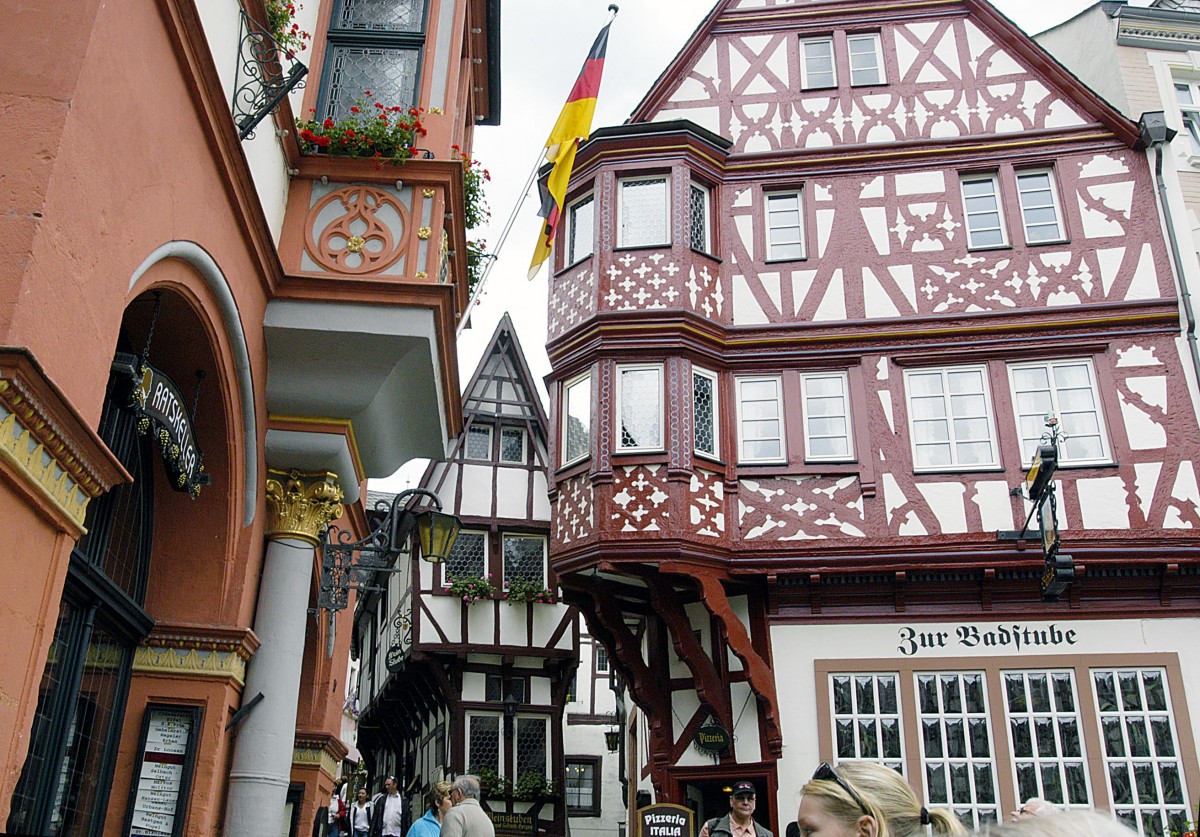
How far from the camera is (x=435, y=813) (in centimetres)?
977

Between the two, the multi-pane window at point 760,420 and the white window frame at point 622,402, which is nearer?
the white window frame at point 622,402

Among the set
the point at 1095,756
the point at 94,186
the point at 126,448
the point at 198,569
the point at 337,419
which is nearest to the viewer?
the point at 94,186

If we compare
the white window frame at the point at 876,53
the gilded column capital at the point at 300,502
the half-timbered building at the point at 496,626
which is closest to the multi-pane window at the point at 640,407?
the white window frame at the point at 876,53

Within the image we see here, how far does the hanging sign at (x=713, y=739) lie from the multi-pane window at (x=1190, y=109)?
1055cm

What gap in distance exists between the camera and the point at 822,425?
15.1 meters

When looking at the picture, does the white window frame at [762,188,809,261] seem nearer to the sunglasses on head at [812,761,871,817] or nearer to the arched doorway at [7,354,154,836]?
the arched doorway at [7,354,154,836]

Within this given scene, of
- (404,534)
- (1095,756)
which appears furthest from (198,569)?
(1095,756)

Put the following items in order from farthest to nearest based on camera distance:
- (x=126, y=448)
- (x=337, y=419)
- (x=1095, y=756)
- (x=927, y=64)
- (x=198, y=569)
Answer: (x=927, y=64), (x=1095, y=756), (x=337, y=419), (x=198, y=569), (x=126, y=448)

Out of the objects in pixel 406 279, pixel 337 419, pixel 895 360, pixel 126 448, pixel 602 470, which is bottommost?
pixel 126 448

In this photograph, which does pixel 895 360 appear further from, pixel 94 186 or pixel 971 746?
pixel 94 186

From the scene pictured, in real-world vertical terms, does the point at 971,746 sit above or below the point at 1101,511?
below

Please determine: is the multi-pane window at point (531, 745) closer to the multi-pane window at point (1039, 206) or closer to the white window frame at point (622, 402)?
the white window frame at point (622, 402)

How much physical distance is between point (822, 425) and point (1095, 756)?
497cm

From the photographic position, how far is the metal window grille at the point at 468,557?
23453 mm
